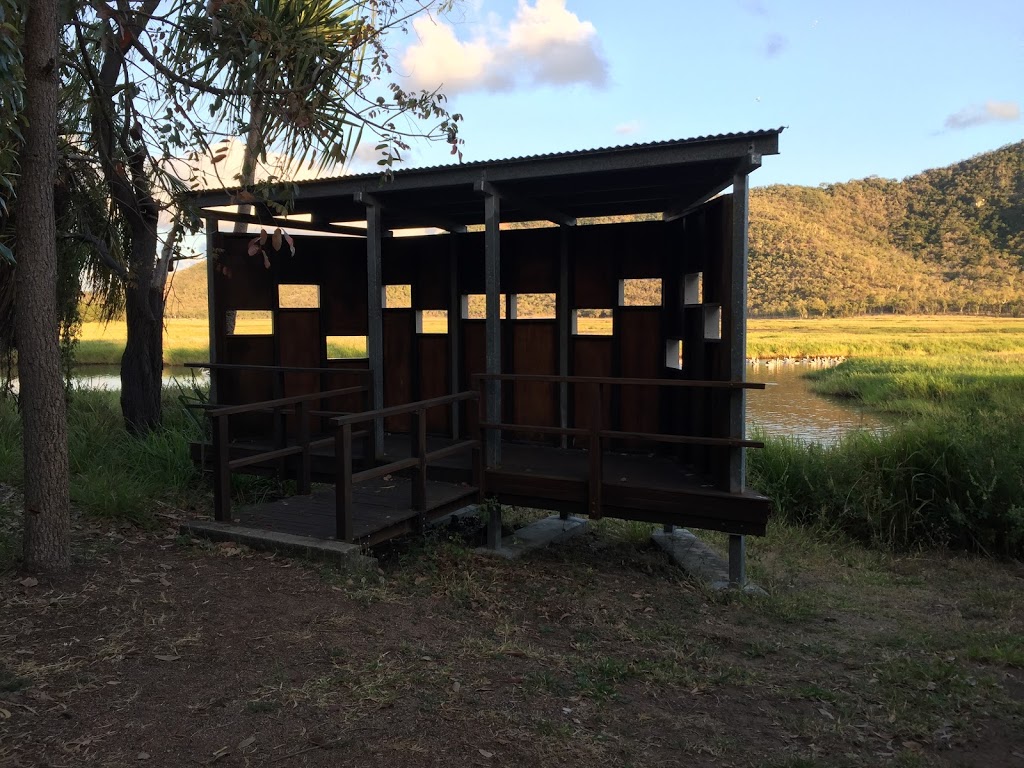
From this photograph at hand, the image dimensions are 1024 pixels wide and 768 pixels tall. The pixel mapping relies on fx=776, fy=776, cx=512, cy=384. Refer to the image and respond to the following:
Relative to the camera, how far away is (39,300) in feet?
15.7

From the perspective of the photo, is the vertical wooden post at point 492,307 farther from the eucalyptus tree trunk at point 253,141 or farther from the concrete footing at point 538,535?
the eucalyptus tree trunk at point 253,141

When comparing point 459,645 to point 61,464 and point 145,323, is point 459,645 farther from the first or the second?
point 145,323

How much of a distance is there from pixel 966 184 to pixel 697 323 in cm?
7590

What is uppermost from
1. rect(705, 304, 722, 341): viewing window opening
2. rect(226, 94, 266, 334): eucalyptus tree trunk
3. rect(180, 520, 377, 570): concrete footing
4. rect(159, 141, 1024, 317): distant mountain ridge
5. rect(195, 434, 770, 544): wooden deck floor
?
rect(159, 141, 1024, 317): distant mountain ridge

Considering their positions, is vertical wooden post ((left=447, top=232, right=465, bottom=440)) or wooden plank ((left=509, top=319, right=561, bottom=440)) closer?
wooden plank ((left=509, top=319, right=561, bottom=440))

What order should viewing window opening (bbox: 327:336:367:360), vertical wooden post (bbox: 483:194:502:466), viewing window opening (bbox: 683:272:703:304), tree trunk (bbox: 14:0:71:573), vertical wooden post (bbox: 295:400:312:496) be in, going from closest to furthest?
tree trunk (bbox: 14:0:71:573)
vertical wooden post (bbox: 483:194:502:466)
vertical wooden post (bbox: 295:400:312:496)
viewing window opening (bbox: 683:272:703:304)
viewing window opening (bbox: 327:336:367:360)

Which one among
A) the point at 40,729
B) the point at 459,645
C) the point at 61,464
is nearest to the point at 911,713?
the point at 459,645

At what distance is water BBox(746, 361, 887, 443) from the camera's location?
17.8 metres

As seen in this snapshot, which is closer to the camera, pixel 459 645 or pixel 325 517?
pixel 459 645

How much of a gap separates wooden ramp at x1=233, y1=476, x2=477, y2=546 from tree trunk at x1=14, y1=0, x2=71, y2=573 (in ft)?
5.30

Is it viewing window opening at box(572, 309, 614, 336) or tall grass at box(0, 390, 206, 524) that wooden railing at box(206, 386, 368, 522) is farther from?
viewing window opening at box(572, 309, 614, 336)

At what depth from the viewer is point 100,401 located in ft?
43.2

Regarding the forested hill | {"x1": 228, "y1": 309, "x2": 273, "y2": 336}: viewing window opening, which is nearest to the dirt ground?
{"x1": 228, "y1": 309, "x2": 273, "y2": 336}: viewing window opening

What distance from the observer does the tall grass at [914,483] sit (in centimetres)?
904
